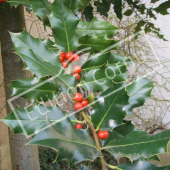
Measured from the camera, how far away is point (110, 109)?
0.43 m

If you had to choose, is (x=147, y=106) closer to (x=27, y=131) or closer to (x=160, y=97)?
(x=160, y=97)

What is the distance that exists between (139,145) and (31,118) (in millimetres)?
226

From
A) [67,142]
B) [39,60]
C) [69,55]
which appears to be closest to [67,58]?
[69,55]

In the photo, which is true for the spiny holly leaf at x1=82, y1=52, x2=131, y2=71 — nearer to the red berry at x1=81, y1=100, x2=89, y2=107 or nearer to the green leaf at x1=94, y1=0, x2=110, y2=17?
the red berry at x1=81, y1=100, x2=89, y2=107

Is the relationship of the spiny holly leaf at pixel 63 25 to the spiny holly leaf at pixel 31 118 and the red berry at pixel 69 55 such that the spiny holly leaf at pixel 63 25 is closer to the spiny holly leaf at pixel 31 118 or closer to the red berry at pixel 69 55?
the red berry at pixel 69 55

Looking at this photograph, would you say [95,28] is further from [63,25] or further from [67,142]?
[67,142]

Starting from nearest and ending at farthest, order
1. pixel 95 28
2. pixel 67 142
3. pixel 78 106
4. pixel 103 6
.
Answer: pixel 67 142, pixel 78 106, pixel 95 28, pixel 103 6

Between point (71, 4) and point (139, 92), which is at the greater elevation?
point (71, 4)

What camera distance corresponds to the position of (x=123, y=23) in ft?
8.62

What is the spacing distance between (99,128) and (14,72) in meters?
0.51

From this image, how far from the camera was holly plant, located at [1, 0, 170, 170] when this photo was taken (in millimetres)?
370

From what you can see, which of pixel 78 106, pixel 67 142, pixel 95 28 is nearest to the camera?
pixel 67 142

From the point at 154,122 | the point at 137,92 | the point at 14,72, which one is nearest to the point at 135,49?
the point at 154,122

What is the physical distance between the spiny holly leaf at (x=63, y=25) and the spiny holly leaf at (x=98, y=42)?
32mm
